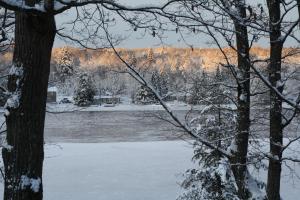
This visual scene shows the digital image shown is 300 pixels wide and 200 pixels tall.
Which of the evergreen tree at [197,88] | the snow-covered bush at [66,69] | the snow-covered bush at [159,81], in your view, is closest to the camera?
the snow-covered bush at [159,81]

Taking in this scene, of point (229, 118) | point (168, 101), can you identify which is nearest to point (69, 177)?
point (229, 118)

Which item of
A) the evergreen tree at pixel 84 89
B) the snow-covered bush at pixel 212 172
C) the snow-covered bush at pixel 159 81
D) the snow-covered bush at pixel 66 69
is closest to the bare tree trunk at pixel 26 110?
the snow-covered bush at pixel 159 81

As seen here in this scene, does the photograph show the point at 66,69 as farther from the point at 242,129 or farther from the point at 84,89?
the point at 84,89

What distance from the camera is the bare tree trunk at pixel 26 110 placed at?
3.98 metres

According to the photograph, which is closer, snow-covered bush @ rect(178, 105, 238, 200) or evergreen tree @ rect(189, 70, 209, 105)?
evergreen tree @ rect(189, 70, 209, 105)

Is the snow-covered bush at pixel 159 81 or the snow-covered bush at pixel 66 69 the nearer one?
the snow-covered bush at pixel 159 81

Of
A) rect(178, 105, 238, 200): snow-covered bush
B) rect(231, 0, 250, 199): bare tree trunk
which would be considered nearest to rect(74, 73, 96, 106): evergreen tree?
rect(178, 105, 238, 200): snow-covered bush

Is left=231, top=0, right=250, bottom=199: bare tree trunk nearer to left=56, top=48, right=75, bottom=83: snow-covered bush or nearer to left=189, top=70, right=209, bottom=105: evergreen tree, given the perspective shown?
left=189, top=70, right=209, bottom=105: evergreen tree

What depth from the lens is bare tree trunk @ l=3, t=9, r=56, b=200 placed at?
157 inches

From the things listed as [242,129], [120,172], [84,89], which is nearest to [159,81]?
[242,129]

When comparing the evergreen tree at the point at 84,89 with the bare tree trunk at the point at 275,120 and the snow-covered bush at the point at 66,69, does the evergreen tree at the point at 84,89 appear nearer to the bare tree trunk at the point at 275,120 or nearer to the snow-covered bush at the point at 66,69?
the snow-covered bush at the point at 66,69

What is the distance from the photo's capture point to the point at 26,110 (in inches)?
159

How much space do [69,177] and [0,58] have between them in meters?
9.39

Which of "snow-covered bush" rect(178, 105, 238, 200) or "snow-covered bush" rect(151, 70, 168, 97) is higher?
"snow-covered bush" rect(151, 70, 168, 97)
